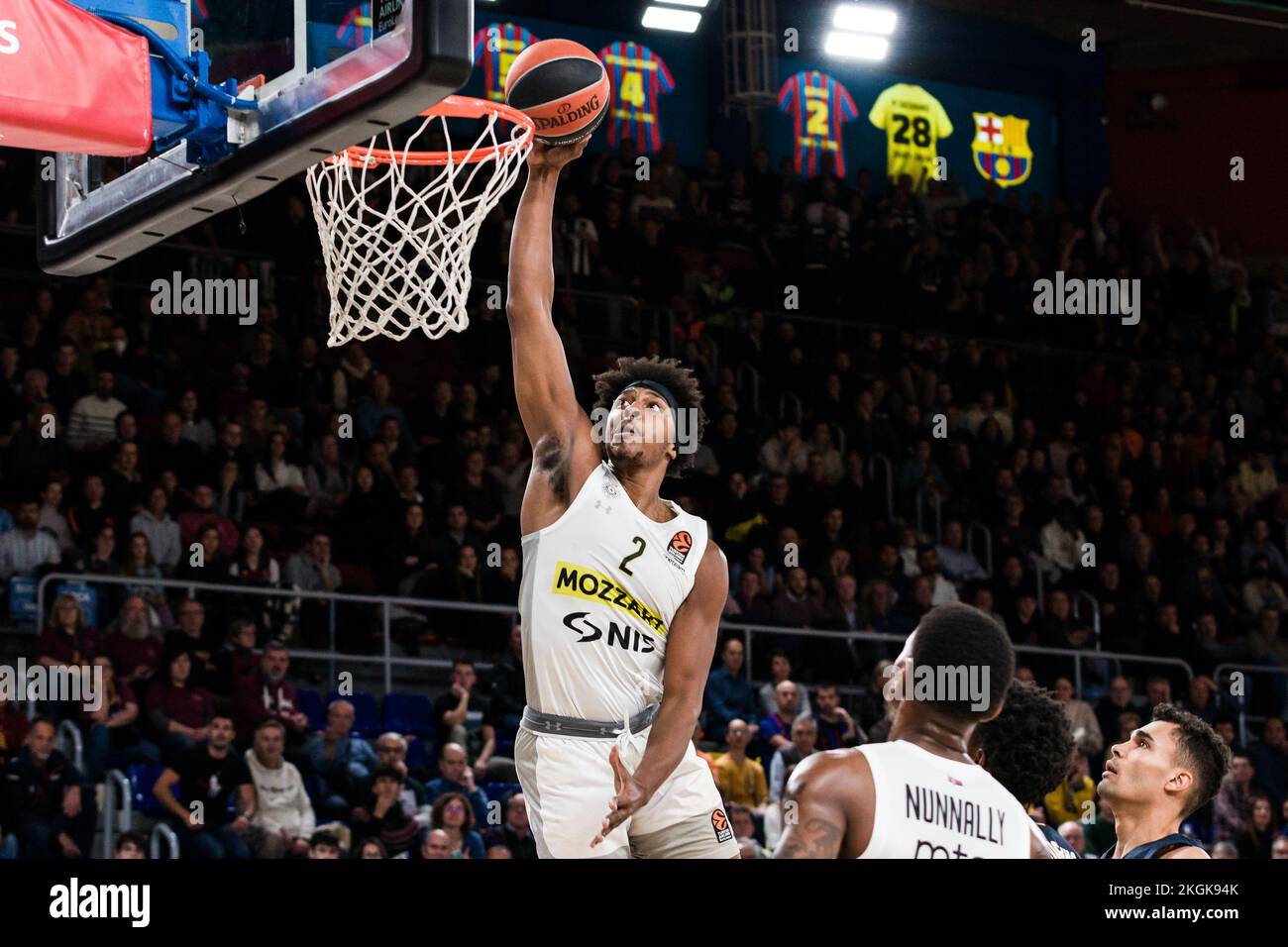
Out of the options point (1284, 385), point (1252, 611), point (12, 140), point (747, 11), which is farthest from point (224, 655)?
point (1284, 385)

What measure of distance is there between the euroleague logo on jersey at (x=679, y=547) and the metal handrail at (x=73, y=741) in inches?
175

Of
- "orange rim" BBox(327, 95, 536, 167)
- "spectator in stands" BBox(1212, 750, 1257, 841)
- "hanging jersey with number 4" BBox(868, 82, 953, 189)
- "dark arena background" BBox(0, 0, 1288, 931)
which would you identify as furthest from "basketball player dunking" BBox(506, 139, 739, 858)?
"hanging jersey with number 4" BBox(868, 82, 953, 189)

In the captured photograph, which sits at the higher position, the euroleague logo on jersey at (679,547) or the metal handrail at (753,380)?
the metal handrail at (753,380)

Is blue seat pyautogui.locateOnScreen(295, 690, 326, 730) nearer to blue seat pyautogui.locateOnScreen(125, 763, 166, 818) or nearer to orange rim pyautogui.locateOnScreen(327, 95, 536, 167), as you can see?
blue seat pyautogui.locateOnScreen(125, 763, 166, 818)

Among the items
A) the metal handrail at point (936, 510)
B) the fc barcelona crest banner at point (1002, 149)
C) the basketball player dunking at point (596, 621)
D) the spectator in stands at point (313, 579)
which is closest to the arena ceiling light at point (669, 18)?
the fc barcelona crest banner at point (1002, 149)

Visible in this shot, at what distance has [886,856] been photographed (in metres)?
3.65

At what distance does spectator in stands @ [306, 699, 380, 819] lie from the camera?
8969 millimetres

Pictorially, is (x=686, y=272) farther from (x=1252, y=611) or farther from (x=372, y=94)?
(x=372, y=94)

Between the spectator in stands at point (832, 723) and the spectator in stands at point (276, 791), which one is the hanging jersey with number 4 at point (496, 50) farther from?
the spectator in stands at point (276, 791)

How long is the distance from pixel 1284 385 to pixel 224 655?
10004 millimetres

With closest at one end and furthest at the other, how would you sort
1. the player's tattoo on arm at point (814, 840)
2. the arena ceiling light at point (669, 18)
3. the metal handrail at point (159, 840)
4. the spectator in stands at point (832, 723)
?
the player's tattoo on arm at point (814, 840) → the metal handrail at point (159, 840) → the spectator in stands at point (832, 723) → the arena ceiling light at point (669, 18)

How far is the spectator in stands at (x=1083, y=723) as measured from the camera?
37.2 feet

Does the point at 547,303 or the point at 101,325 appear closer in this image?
the point at 547,303

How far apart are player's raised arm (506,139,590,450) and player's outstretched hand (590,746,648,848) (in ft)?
2.87
